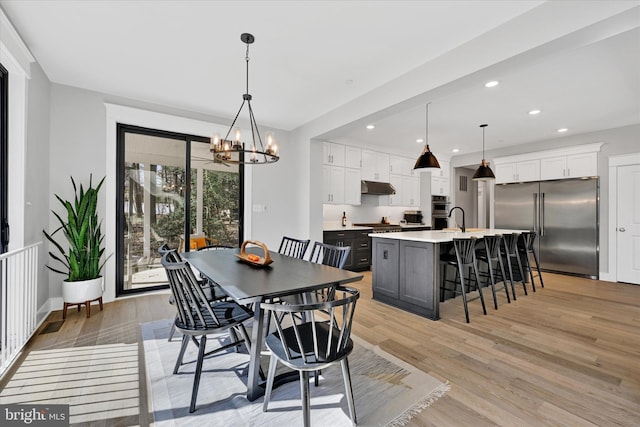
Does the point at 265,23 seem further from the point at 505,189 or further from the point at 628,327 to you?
the point at 505,189

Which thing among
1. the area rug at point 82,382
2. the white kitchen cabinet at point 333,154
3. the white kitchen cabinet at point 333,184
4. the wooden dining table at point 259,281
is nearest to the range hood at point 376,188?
the white kitchen cabinet at point 333,184

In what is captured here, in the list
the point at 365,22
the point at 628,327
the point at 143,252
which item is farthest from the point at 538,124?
the point at 143,252

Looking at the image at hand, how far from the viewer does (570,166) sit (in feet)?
18.2

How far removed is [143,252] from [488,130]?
585cm

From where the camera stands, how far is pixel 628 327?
3.10 m

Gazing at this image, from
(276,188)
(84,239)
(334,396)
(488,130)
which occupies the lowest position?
(334,396)

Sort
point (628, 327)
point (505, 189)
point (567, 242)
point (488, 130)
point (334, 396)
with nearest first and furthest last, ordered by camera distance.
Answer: point (334, 396), point (628, 327), point (488, 130), point (567, 242), point (505, 189)

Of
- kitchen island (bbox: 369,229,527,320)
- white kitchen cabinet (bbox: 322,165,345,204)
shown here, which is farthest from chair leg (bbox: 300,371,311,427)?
white kitchen cabinet (bbox: 322,165,345,204)

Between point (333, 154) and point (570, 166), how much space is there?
14.4ft

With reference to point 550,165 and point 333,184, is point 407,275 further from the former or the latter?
point 550,165

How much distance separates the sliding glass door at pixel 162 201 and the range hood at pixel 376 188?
2.64 m

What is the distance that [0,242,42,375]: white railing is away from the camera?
220cm

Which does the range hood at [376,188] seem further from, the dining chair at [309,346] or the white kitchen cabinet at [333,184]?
the dining chair at [309,346]

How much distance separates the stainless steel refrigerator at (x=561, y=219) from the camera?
531 cm
